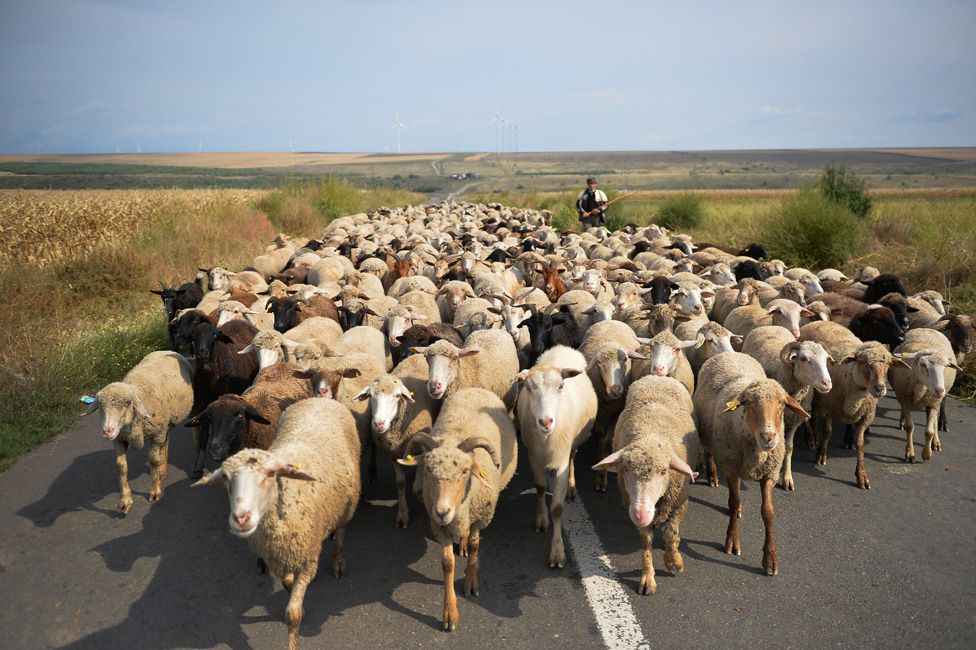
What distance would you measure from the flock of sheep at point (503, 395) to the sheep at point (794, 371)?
23mm

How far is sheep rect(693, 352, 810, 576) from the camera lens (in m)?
4.82

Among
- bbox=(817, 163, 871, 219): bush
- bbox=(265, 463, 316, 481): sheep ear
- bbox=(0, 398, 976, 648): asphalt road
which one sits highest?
bbox=(817, 163, 871, 219): bush

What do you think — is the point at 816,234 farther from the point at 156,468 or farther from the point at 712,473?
the point at 156,468

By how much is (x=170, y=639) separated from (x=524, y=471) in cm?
375

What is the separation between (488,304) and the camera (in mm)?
9586

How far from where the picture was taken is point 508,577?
15.7 feet

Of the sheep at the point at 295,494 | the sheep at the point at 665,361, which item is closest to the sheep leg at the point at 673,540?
the sheep at the point at 665,361

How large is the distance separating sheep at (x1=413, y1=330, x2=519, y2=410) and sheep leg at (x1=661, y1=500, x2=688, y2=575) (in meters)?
1.91

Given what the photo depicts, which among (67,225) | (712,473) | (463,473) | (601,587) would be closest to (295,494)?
(463,473)

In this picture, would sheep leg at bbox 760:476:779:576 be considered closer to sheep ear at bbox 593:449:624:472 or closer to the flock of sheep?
the flock of sheep

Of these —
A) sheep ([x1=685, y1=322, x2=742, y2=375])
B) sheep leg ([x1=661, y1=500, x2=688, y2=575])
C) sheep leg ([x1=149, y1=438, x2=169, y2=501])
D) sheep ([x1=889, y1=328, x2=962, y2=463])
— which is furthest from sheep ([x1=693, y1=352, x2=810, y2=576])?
sheep leg ([x1=149, y1=438, x2=169, y2=501])

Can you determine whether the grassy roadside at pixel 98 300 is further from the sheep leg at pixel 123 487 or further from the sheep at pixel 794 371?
the sheep at pixel 794 371

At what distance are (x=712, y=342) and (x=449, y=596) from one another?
4464 millimetres

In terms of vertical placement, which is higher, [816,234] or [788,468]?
[816,234]
